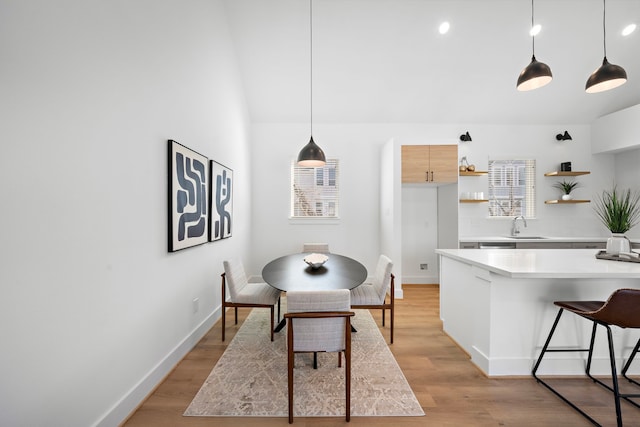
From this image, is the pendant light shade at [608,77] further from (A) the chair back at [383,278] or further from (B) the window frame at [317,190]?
(B) the window frame at [317,190]

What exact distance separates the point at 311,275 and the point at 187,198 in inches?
53.6

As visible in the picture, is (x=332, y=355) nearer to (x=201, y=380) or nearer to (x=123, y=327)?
(x=201, y=380)

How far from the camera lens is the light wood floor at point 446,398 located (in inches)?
65.8

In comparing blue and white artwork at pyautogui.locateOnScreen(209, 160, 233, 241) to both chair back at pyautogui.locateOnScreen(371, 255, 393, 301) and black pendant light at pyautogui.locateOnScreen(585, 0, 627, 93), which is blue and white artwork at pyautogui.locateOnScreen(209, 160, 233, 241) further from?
black pendant light at pyautogui.locateOnScreen(585, 0, 627, 93)

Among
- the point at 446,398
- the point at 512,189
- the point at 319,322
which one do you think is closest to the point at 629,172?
the point at 512,189

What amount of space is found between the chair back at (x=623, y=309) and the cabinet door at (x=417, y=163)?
282 cm

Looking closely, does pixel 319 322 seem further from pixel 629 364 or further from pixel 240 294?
pixel 629 364

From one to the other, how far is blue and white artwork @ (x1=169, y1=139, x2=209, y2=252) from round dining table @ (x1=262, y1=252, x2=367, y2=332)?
791 millimetres

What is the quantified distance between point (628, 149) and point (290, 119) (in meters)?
5.68

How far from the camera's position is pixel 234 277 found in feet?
8.81

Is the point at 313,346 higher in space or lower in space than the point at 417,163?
lower

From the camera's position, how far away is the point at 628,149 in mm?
4312

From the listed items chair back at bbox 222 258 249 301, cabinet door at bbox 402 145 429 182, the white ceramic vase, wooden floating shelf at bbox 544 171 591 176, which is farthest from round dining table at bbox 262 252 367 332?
wooden floating shelf at bbox 544 171 591 176

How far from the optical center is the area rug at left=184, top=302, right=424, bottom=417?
69.6 inches
